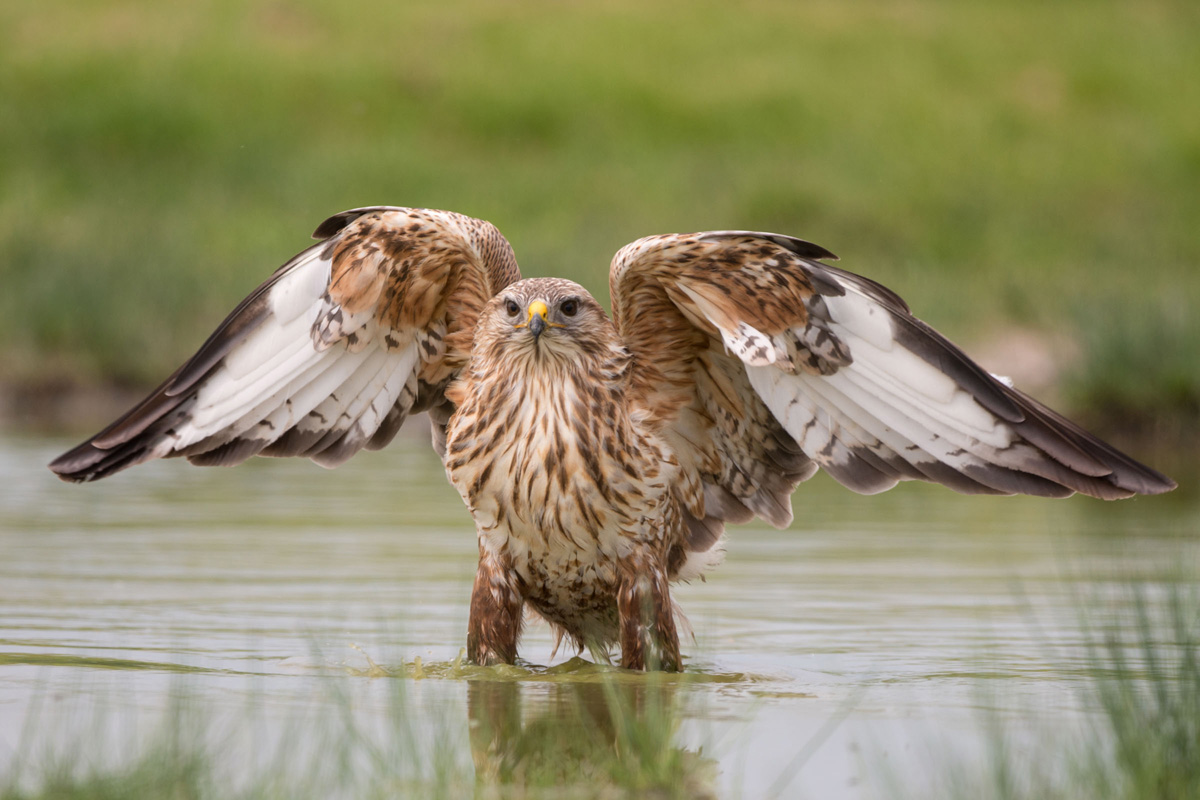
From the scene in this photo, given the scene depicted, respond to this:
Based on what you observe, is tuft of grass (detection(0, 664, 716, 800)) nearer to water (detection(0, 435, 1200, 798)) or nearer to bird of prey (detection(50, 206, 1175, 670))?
water (detection(0, 435, 1200, 798))

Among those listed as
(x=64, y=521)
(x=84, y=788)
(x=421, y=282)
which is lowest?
(x=84, y=788)

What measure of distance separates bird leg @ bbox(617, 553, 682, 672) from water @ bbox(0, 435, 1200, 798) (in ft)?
0.44

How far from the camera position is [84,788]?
11.5ft

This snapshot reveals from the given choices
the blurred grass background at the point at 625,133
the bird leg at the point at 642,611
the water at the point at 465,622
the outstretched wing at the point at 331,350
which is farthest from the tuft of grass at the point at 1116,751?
the blurred grass background at the point at 625,133

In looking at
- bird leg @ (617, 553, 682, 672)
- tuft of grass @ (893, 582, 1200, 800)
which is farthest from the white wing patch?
tuft of grass @ (893, 582, 1200, 800)

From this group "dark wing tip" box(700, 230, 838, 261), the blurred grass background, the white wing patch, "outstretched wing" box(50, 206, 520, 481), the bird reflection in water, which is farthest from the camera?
the blurred grass background

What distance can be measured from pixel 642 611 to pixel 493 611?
0.50 m

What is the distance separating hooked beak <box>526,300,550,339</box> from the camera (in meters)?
5.33

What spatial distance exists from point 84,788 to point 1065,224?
24.7 meters

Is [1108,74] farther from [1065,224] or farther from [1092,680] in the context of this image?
[1092,680]

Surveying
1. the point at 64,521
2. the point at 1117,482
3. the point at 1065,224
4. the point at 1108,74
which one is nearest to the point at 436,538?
the point at 64,521

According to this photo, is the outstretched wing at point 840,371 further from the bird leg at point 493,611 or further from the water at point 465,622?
the bird leg at point 493,611

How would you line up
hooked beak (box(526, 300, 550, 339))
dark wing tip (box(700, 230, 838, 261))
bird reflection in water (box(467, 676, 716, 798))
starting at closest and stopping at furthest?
bird reflection in water (box(467, 676, 716, 798)), hooked beak (box(526, 300, 550, 339)), dark wing tip (box(700, 230, 838, 261))

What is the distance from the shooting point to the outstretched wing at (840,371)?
17.7 feet
